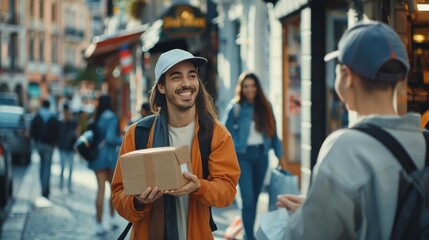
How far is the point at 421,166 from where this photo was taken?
9.18 feet

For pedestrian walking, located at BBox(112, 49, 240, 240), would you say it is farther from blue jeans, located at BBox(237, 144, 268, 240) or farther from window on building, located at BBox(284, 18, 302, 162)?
window on building, located at BBox(284, 18, 302, 162)

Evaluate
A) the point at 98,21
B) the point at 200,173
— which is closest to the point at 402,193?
the point at 200,173

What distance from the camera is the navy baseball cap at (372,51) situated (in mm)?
2764

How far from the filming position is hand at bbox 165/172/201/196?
3.89 m

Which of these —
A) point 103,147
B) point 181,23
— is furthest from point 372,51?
point 181,23

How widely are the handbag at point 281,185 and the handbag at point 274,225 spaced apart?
4105mm

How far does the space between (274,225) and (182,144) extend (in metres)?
1.20

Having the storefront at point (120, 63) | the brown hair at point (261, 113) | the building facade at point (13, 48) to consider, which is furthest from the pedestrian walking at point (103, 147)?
the building facade at point (13, 48)

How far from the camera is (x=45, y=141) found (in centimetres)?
1426

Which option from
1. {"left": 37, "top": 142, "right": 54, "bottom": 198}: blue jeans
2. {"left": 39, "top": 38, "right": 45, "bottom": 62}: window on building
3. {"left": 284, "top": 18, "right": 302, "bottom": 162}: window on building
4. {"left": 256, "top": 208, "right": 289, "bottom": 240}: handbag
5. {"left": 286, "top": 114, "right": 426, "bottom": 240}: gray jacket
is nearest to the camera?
{"left": 286, "top": 114, "right": 426, "bottom": 240}: gray jacket

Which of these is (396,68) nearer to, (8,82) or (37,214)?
(37,214)

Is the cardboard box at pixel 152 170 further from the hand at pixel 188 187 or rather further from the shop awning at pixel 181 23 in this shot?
the shop awning at pixel 181 23

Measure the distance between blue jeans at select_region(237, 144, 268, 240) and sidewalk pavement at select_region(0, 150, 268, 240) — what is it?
0.63 m

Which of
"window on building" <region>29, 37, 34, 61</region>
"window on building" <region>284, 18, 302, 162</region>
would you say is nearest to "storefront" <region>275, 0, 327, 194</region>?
"window on building" <region>284, 18, 302, 162</region>
